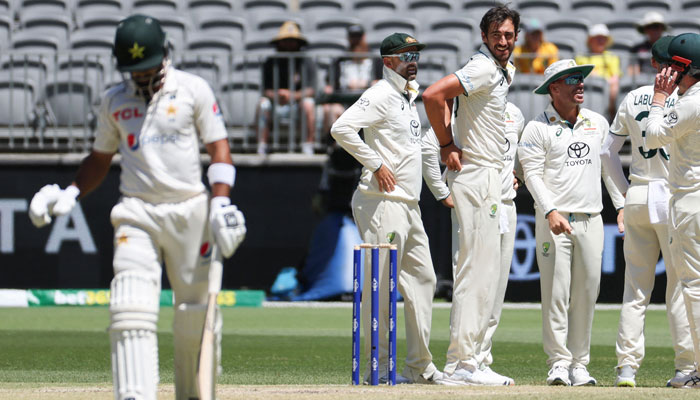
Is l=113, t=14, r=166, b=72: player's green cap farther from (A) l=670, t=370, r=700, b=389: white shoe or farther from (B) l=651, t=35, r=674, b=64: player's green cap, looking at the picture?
(A) l=670, t=370, r=700, b=389: white shoe

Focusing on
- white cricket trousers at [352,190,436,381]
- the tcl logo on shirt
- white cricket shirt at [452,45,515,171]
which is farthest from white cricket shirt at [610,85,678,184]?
the tcl logo on shirt

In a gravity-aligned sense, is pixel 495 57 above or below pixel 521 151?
above

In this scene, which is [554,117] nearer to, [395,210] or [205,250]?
[395,210]

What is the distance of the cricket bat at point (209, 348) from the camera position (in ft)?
17.5

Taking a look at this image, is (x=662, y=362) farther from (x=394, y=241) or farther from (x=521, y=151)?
(x=394, y=241)

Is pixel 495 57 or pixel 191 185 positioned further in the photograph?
pixel 495 57

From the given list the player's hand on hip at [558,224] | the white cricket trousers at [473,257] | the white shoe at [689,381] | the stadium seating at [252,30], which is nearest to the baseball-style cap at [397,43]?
the white cricket trousers at [473,257]

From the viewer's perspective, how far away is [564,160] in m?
7.80

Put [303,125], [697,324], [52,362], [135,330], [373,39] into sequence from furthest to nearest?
[373,39], [303,125], [52,362], [697,324], [135,330]

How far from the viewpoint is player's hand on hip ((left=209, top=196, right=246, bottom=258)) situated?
5.23 m

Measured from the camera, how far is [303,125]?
15000 mm

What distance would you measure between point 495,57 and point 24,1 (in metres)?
12.6

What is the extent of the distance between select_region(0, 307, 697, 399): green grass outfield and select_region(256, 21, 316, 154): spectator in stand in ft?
7.76

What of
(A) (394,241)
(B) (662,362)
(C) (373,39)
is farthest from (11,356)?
(C) (373,39)
